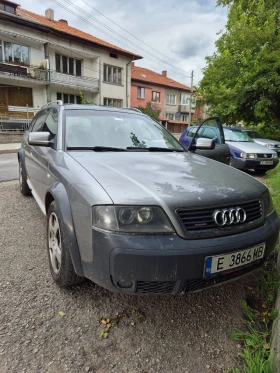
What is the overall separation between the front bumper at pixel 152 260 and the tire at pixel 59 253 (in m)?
0.38

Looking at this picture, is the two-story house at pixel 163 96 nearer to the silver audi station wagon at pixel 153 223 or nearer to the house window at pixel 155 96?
the house window at pixel 155 96

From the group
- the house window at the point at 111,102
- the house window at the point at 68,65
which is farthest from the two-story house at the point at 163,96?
the house window at the point at 68,65

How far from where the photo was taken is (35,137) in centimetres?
267

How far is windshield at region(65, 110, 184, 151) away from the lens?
275 cm

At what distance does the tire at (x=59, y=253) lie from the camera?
2025 mm

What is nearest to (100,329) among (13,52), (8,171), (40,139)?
(40,139)

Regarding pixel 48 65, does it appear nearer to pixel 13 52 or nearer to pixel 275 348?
pixel 13 52

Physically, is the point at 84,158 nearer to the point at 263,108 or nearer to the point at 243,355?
the point at 243,355

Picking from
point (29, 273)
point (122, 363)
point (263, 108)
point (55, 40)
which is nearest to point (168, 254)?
point (122, 363)

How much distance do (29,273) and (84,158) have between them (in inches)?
48.2

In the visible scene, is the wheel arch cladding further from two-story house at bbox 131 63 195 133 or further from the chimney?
two-story house at bbox 131 63 195 133

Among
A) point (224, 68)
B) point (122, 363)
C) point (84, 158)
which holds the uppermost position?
point (224, 68)

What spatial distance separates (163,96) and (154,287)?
35.5 meters

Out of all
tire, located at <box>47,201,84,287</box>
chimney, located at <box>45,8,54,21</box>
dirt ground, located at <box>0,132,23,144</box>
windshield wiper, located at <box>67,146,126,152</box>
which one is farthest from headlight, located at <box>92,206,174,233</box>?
chimney, located at <box>45,8,54,21</box>
